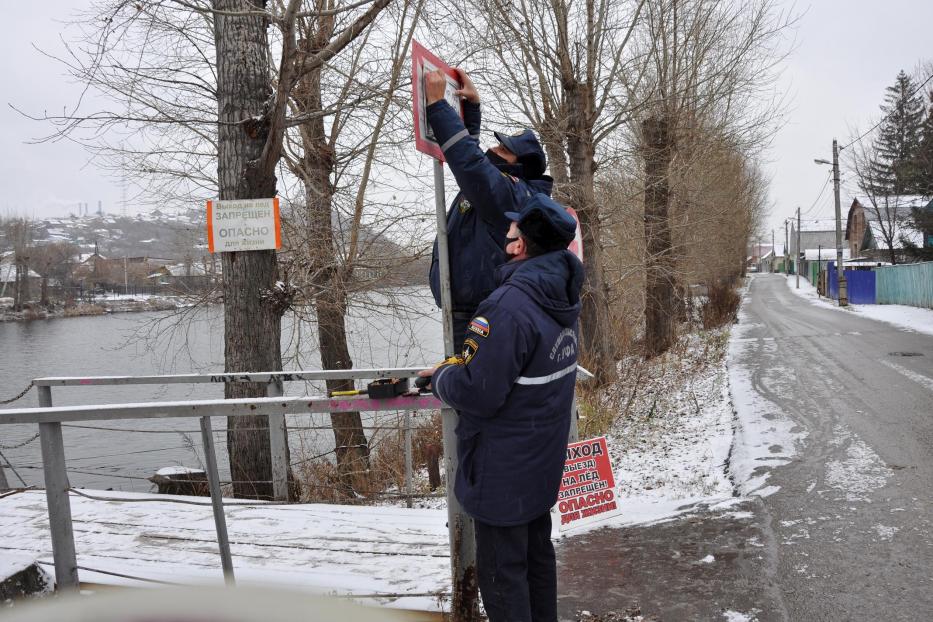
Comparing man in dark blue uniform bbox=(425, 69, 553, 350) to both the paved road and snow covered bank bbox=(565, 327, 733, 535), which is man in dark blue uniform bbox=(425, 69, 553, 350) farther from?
snow covered bank bbox=(565, 327, 733, 535)

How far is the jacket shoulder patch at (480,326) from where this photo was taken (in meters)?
2.50

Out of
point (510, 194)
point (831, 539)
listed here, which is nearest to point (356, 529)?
point (510, 194)

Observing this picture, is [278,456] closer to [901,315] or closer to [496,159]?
[496,159]

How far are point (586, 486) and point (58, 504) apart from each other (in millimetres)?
3295

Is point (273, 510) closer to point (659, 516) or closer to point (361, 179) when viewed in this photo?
point (659, 516)

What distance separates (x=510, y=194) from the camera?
2893mm

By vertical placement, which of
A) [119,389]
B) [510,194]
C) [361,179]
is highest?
[361,179]

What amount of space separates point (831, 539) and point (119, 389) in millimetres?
18120

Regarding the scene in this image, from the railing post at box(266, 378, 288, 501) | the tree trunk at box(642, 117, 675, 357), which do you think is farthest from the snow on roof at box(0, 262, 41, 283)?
the railing post at box(266, 378, 288, 501)

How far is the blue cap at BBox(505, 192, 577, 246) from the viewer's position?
2607mm

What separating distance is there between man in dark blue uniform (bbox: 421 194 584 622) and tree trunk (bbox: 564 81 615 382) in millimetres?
8577

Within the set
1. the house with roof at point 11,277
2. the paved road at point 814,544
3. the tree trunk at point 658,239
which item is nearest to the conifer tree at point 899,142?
the tree trunk at point 658,239

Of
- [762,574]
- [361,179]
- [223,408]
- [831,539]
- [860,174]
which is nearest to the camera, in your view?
[223,408]

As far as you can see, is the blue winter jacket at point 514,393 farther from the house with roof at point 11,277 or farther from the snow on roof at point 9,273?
the snow on roof at point 9,273
